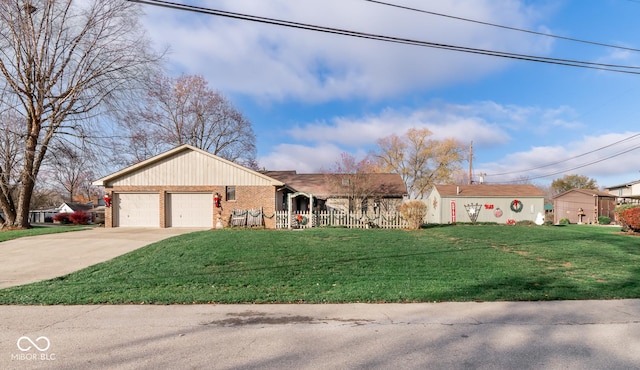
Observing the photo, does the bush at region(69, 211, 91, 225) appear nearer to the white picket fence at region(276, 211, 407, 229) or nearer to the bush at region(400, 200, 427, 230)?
the white picket fence at region(276, 211, 407, 229)

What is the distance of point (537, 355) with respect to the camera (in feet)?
12.4

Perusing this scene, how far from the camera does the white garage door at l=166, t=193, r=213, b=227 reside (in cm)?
2082

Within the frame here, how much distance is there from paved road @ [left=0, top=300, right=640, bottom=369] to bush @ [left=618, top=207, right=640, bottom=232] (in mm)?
15913

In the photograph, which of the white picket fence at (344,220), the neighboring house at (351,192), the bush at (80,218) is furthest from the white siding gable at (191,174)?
the bush at (80,218)

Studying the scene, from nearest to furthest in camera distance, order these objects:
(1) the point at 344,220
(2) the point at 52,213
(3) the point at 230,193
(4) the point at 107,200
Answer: (1) the point at 344,220 < (4) the point at 107,200 < (3) the point at 230,193 < (2) the point at 52,213

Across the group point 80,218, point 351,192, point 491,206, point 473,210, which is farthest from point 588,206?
point 80,218

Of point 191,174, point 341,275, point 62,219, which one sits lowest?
point 62,219

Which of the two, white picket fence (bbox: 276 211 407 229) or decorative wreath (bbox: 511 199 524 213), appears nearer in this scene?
white picket fence (bbox: 276 211 407 229)

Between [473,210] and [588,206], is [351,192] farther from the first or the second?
[588,206]

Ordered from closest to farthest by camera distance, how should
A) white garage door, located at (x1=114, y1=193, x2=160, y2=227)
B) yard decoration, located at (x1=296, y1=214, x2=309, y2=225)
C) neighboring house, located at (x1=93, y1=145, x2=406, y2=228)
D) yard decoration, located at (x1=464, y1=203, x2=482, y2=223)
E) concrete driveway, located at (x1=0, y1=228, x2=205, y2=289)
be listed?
concrete driveway, located at (x1=0, y1=228, x2=205, y2=289), yard decoration, located at (x1=296, y1=214, x2=309, y2=225), neighboring house, located at (x1=93, y1=145, x2=406, y2=228), white garage door, located at (x1=114, y1=193, x2=160, y2=227), yard decoration, located at (x1=464, y1=203, x2=482, y2=223)

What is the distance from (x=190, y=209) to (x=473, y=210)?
77.1 ft

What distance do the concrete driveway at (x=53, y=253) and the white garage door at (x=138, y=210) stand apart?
5.51 metres

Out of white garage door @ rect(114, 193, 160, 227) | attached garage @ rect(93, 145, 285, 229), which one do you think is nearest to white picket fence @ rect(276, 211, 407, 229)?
attached garage @ rect(93, 145, 285, 229)

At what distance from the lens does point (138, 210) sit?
2094 centimetres
